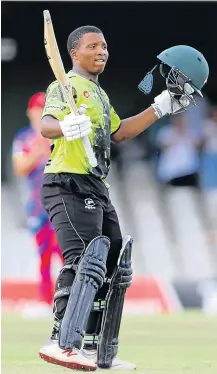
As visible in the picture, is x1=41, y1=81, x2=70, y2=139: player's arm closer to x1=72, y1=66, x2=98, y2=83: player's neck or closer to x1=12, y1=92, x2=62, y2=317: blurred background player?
x1=72, y1=66, x2=98, y2=83: player's neck

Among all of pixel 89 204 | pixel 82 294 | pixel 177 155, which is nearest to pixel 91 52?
pixel 89 204

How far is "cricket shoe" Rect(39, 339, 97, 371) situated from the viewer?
15.7 feet

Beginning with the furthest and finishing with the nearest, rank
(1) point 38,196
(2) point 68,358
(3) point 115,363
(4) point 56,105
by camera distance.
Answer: (1) point 38,196, (3) point 115,363, (4) point 56,105, (2) point 68,358

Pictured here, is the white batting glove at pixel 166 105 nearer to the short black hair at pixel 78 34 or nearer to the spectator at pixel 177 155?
the short black hair at pixel 78 34

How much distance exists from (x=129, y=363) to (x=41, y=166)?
3.96 meters

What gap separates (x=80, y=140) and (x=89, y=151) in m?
0.09

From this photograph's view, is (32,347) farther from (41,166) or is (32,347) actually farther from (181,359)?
(41,166)

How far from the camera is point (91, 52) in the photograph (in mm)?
5172

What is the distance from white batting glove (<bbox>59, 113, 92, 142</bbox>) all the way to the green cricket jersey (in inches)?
5.8

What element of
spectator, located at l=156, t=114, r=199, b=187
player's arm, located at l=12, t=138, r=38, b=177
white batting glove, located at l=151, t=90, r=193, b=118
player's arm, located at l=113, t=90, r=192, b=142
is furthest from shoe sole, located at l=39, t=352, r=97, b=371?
spectator, located at l=156, t=114, r=199, b=187

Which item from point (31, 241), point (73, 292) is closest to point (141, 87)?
point (73, 292)

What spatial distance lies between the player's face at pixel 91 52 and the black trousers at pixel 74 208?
1.64ft

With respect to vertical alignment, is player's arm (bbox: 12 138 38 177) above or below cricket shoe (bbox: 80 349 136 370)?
above

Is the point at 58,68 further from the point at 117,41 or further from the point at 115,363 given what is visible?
the point at 117,41
